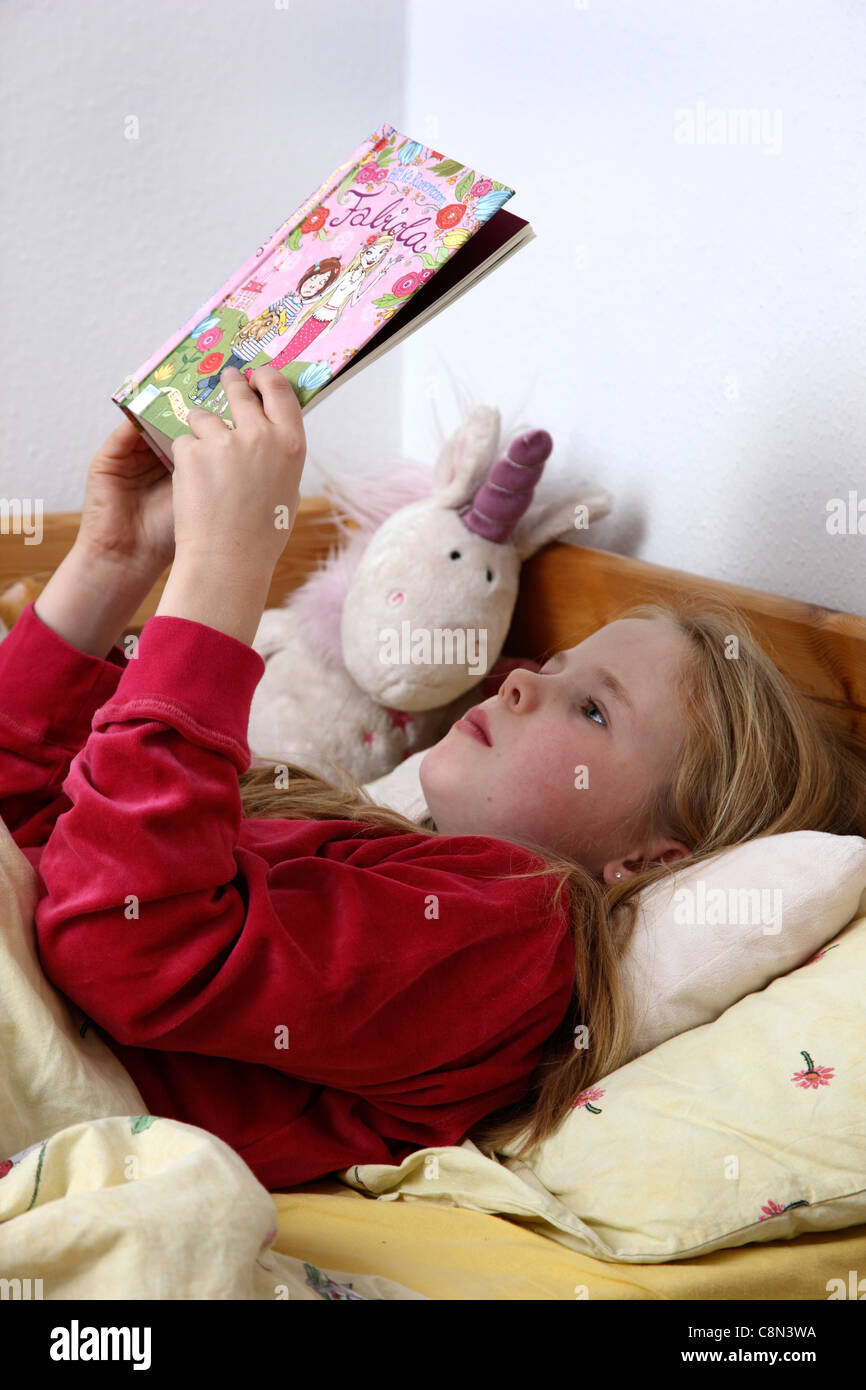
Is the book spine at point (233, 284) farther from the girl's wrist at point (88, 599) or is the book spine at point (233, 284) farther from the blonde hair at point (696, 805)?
the blonde hair at point (696, 805)

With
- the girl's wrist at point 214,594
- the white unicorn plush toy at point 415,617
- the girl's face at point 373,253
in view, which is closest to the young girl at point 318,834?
the girl's wrist at point 214,594

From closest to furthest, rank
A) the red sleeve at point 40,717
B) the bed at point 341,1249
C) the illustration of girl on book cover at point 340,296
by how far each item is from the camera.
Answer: the bed at point 341,1249 → the illustration of girl on book cover at point 340,296 → the red sleeve at point 40,717

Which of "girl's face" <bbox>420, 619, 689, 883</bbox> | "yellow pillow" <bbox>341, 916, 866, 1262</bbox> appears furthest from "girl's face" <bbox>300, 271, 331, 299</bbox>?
"yellow pillow" <bbox>341, 916, 866, 1262</bbox>

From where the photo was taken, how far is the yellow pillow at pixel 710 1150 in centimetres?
67

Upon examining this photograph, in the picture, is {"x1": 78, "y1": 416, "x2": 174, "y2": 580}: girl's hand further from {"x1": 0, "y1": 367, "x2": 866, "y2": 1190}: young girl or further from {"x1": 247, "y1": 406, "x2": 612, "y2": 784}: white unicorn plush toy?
{"x1": 247, "y1": 406, "x2": 612, "y2": 784}: white unicorn plush toy

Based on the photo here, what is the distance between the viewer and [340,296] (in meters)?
0.77

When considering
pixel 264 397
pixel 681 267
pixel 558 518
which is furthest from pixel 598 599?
pixel 264 397

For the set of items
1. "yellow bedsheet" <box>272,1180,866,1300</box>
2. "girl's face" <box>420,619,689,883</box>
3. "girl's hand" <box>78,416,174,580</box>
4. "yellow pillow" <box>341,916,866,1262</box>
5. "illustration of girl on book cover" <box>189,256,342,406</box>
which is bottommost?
"yellow bedsheet" <box>272,1180,866,1300</box>

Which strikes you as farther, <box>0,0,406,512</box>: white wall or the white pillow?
<box>0,0,406,512</box>: white wall

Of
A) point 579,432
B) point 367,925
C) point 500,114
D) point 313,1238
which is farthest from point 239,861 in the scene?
point 500,114

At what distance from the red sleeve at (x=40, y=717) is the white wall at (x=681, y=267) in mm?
623

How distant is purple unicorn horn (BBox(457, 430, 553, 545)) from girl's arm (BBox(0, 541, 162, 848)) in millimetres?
447

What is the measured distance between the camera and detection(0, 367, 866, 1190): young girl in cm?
67
